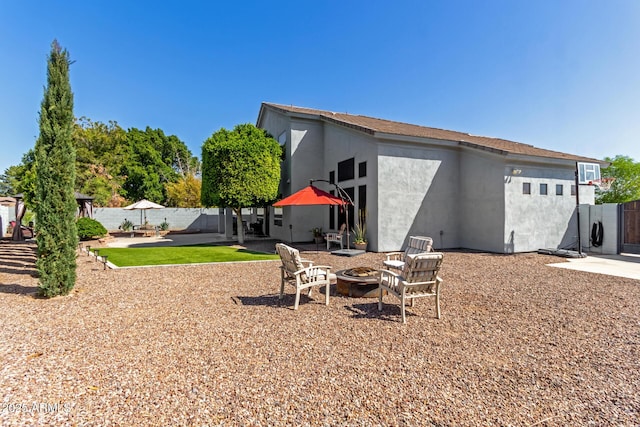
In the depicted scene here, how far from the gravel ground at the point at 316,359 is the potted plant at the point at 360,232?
20.0 feet

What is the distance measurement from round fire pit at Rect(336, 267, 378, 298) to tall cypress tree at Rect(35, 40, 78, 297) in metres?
5.52

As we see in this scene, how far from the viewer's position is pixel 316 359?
3.48 metres

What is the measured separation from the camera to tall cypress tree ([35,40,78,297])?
19.1 feet

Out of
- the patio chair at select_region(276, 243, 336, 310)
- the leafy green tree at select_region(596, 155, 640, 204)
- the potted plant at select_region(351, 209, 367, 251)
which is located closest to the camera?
the patio chair at select_region(276, 243, 336, 310)

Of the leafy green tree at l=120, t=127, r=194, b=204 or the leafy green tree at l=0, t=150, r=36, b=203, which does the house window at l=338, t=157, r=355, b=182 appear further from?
the leafy green tree at l=120, t=127, r=194, b=204

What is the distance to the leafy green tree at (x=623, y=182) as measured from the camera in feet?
92.0

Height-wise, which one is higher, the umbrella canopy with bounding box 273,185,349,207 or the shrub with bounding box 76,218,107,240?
the umbrella canopy with bounding box 273,185,349,207

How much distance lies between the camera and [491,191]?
→ 12.1 metres

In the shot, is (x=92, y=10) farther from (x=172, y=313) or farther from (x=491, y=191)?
(x=491, y=191)

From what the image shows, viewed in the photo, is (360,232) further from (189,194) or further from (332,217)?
(189,194)

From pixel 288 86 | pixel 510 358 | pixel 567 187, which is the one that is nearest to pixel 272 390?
pixel 510 358

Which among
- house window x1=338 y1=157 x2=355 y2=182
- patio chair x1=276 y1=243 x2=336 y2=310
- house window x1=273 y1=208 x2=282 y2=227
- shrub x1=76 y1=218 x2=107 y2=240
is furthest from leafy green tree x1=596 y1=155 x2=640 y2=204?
shrub x1=76 y1=218 x2=107 y2=240

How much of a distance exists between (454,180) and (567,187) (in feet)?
15.4

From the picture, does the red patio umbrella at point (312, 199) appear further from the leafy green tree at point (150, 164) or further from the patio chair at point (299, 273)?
the leafy green tree at point (150, 164)
